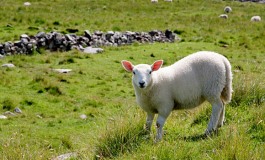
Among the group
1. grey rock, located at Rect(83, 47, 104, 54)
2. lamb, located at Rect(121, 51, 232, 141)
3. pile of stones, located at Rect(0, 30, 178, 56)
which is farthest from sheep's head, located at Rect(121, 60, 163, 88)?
grey rock, located at Rect(83, 47, 104, 54)

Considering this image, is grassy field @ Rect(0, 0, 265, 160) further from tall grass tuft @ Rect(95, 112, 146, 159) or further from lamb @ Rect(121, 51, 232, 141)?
lamb @ Rect(121, 51, 232, 141)

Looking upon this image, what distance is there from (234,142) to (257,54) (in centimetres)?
1591

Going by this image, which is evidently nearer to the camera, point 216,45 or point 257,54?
point 257,54

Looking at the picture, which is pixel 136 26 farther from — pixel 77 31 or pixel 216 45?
pixel 216 45

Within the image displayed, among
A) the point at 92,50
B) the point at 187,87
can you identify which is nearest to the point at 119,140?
the point at 187,87

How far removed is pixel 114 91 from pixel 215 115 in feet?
25.5

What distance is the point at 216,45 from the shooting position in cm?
2409

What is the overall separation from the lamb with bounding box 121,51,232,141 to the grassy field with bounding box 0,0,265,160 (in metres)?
0.35

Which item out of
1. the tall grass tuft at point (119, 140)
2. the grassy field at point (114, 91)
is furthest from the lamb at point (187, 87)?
the tall grass tuft at point (119, 140)

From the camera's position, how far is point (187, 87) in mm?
8648

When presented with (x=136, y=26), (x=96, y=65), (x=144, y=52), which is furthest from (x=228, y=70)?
(x=136, y=26)

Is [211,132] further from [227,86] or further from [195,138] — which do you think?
[227,86]

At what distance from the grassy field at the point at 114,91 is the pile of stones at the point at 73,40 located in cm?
73

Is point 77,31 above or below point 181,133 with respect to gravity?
below
